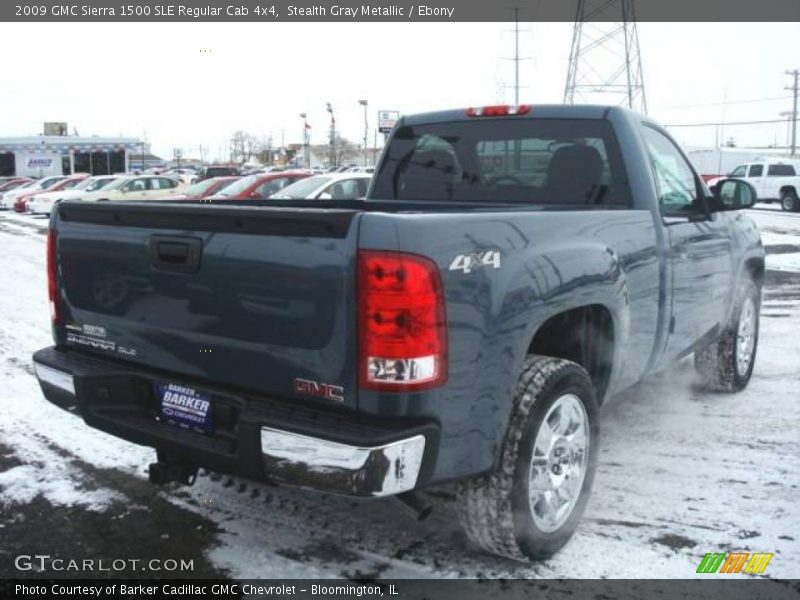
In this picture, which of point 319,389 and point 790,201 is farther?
point 790,201

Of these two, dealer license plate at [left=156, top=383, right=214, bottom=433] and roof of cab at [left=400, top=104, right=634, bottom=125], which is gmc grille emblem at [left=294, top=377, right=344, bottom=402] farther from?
roof of cab at [left=400, top=104, right=634, bottom=125]

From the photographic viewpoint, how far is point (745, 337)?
18.5 feet

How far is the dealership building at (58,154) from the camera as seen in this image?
184 feet

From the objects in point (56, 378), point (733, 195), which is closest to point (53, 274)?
point (56, 378)

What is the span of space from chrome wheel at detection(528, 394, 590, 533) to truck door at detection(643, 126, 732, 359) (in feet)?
3.81

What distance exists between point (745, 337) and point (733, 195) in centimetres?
139

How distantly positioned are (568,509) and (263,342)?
4.95ft

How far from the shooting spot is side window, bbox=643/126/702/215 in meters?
4.25

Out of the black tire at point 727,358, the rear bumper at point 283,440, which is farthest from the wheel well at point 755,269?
the rear bumper at point 283,440

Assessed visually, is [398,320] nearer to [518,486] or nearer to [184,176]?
[518,486]

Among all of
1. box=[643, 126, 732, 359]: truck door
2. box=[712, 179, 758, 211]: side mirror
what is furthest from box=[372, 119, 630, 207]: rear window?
box=[712, 179, 758, 211]: side mirror

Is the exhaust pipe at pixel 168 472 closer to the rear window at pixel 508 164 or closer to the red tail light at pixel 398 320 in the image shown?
the red tail light at pixel 398 320

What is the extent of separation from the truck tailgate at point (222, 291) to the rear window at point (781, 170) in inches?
1276

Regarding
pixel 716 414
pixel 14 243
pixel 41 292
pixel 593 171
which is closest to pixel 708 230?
pixel 593 171
